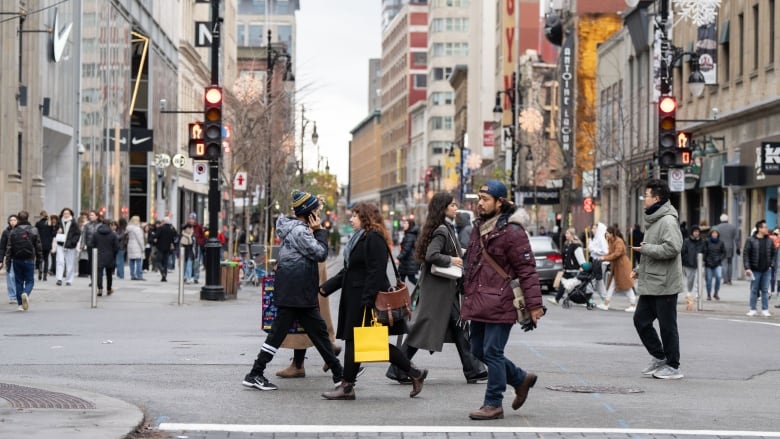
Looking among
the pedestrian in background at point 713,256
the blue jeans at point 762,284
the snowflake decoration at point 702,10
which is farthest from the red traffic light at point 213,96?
the snowflake decoration at point 702,10

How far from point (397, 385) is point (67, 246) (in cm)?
2128

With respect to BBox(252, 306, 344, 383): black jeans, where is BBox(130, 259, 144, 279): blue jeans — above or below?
below

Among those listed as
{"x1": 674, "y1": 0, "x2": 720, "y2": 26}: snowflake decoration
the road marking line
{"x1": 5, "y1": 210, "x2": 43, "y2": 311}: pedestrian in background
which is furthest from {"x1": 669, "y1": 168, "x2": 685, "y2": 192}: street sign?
the road marking line

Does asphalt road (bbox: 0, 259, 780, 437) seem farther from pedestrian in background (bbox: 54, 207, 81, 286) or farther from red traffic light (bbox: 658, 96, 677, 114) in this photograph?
pedestrian in background (bbox: 54, 207, 81, 286)

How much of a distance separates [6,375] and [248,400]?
2.92 m

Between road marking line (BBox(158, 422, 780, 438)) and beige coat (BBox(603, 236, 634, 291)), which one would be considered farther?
beige coat (BBox(603, 236, 634, 291))

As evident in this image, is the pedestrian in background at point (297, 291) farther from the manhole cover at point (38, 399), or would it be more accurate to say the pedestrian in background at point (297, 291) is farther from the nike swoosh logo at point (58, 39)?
the nike swoosh logo at point (58, 39)

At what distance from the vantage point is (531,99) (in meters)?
104

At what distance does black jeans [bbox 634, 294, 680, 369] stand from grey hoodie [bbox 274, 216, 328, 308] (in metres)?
3.52

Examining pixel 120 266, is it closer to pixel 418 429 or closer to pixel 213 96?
pixel 213 96

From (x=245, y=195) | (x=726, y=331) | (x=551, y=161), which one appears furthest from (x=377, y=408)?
(x=551, y=161)

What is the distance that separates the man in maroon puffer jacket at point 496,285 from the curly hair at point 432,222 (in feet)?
5.52

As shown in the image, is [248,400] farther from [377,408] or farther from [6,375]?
[6,375]

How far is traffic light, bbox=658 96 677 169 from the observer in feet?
86.2
